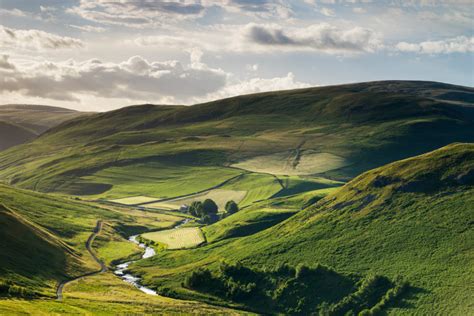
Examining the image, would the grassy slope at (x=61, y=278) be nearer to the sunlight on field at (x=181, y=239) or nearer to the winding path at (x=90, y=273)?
the winding path at (x=90, y=273)

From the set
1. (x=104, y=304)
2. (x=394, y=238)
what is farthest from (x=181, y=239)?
(x=394, y=238)

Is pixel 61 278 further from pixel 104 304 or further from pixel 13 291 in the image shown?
pixel 104 304

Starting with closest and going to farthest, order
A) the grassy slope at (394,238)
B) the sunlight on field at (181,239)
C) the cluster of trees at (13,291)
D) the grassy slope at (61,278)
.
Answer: the grassy slope at (61,278), the cluster of trees at (13,291), the grassy slope at (394,238), the sunlight on field at (181,239)

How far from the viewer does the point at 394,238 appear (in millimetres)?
125562

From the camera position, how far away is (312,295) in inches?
4409

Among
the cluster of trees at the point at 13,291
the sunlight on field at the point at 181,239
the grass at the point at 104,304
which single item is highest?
the cluster of trees at the point at 13,291

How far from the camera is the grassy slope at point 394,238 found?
10812 centimetres

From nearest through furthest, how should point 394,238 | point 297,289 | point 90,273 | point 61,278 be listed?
point 297,289, point 394,238, point 61,278, point 90,273

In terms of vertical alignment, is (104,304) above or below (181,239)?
above

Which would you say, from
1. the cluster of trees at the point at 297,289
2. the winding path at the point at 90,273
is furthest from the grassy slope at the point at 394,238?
the winding path at the point at 90,273

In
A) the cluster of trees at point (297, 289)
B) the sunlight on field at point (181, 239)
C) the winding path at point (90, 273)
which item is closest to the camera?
the cluster of trees at point (297, 289)

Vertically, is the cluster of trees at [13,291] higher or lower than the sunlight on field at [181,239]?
higher

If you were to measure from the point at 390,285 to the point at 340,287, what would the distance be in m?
10.1

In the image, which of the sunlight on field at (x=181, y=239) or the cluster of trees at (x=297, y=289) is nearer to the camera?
the cluster of trees at (x=297, y=289)
